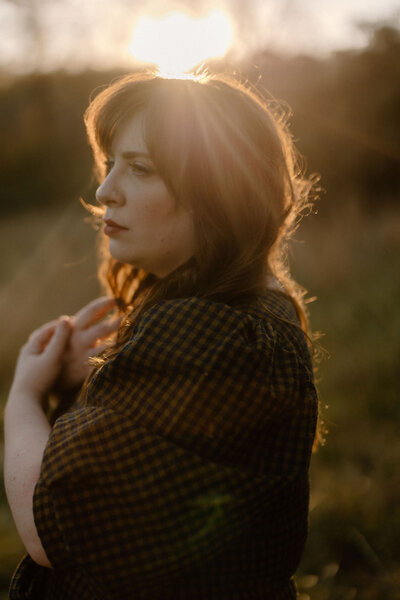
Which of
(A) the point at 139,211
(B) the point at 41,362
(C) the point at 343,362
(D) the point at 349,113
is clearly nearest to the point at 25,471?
(B) the point at 41,362

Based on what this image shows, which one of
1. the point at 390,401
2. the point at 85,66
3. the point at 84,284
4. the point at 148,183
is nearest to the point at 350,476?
the point at 390,401

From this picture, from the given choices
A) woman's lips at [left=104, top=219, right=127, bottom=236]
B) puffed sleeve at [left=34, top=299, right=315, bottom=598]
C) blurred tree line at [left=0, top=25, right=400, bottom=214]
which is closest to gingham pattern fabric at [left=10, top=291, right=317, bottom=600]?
puffed sleeve at [left=34, top=299, right=315, bottom=598]

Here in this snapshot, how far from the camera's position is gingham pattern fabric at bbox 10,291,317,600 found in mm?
966

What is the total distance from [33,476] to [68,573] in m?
0.27

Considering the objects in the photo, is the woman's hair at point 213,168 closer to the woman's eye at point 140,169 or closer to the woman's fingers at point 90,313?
the woman's eye at point 140,169

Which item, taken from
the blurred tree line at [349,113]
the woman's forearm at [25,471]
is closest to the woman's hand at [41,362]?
the woman's forearm at [25,471]

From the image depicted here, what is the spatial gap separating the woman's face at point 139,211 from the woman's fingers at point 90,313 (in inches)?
15.2

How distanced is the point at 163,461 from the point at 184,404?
122 millimetres

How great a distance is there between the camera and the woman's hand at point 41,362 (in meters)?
1.49

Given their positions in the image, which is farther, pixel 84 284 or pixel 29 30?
pixel 29 30

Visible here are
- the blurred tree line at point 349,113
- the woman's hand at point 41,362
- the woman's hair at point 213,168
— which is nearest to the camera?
the woman's hair at point 213,168

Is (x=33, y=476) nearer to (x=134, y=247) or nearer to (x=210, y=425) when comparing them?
(x=210, y=425)

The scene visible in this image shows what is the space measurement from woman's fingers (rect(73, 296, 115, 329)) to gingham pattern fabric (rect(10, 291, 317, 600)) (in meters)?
0.61

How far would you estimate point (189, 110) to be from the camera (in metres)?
1.26
